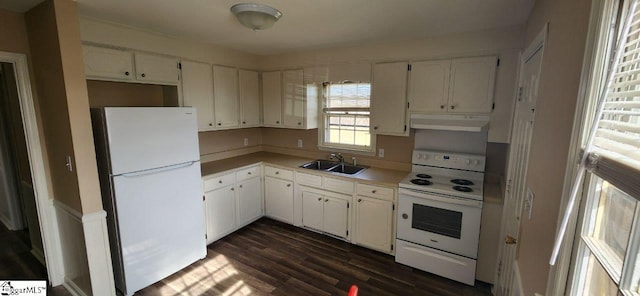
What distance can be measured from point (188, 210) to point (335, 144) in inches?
78.7

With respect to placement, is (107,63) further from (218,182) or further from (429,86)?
(429,86)

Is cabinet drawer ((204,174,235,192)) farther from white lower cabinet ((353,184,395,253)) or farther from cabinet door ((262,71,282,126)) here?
white lower cabinet ((353,184,395,253))

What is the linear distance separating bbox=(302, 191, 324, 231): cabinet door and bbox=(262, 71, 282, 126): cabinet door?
1.18 m

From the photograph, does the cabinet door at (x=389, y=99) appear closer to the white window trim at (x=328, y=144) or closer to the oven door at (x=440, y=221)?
the white window trim at (x=328, y=144)

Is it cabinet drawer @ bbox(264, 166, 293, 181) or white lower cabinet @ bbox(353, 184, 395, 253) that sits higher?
cabinet drawer @ bbox(264, 166, 293, 181)

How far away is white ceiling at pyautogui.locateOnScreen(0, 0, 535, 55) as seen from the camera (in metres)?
1.91

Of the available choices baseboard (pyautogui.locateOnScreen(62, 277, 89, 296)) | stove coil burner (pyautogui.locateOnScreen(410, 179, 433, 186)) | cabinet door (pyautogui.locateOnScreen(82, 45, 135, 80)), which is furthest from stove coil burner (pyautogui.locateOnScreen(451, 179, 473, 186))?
baseboard (pyautogui.locateOnScreen(62, 277, 89, 296))

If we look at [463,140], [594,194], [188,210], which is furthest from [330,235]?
[594,194]

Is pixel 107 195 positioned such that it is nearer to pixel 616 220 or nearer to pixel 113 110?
pixel 113 110

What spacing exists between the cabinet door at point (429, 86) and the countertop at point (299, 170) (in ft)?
2.65

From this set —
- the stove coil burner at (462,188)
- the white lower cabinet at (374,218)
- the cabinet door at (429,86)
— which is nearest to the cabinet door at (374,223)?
the white lower cabinet at (374,218)

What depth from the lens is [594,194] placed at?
76 cm

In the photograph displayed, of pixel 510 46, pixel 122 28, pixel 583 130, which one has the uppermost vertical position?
pixel 122 28

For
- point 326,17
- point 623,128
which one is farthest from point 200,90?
point 623,128
